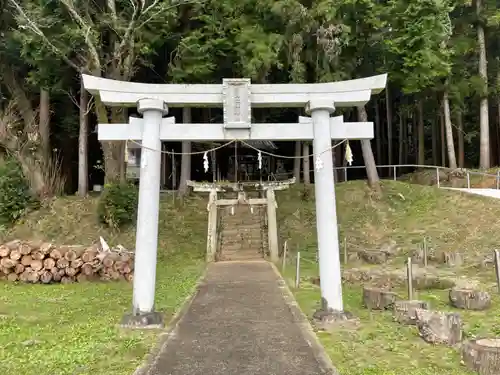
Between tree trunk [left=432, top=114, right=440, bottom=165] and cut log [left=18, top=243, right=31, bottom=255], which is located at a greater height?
tree trunk [left=432, top=114, right=440, bottom=165]

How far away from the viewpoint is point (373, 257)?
48.9ft

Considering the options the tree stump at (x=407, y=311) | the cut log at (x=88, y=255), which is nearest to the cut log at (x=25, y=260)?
the cut log at (x=88, y=255)

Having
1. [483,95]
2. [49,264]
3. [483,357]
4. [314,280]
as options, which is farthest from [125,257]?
[483,95]

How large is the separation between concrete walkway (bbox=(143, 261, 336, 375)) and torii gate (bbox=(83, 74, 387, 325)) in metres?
0.99

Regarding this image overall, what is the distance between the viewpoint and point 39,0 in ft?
56.9

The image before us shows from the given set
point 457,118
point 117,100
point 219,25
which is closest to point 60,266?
point 117,100

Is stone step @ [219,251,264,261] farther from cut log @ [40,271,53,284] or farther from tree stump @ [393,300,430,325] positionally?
tree stump @ [393,300,430,325]

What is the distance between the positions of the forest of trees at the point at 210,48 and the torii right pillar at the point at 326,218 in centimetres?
926

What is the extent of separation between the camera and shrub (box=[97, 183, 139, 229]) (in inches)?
693

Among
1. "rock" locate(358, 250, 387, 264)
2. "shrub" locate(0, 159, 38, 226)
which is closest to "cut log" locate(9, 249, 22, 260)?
"shrub" locate(0, 159, 38, 226)

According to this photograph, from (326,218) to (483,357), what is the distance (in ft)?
10.9

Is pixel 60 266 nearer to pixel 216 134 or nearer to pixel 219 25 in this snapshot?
pixel 216 134

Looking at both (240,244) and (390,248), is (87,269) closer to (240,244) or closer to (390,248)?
(240,244)

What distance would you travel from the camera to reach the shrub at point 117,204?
17.6 m
